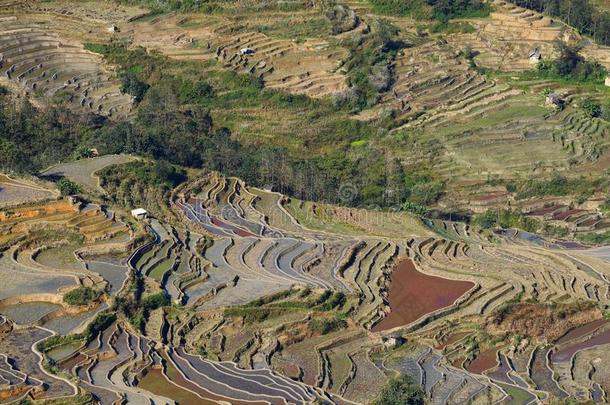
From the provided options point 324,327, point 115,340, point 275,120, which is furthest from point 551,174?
point 115,340


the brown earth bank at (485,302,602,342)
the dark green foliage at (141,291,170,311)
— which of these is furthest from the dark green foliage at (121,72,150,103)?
the brown earth bank at (485,302,602,342)

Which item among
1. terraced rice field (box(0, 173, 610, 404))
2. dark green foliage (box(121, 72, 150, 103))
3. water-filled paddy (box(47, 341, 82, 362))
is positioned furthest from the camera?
dark green foliage (box(121, 72, 150, 103))

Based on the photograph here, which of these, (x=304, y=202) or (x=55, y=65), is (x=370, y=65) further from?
(x=304, y=202)

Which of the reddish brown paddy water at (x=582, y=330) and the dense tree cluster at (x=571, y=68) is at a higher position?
the dense tree cluster at (x=571, y=68)

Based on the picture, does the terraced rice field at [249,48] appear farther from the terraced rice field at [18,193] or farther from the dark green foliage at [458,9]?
the terraced rice field at [18,193]

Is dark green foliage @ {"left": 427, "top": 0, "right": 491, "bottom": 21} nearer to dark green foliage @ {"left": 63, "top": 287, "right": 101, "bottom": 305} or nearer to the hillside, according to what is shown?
the hillside

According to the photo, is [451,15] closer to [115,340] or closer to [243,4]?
[243,4]

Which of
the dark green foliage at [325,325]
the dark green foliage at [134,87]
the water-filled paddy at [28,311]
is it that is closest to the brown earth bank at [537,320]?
the dark green foliage at [325,325]

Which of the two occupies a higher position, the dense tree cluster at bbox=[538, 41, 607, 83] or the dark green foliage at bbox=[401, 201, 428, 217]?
the dense tree cluster at bbox=[538, 41, 607, 83]
